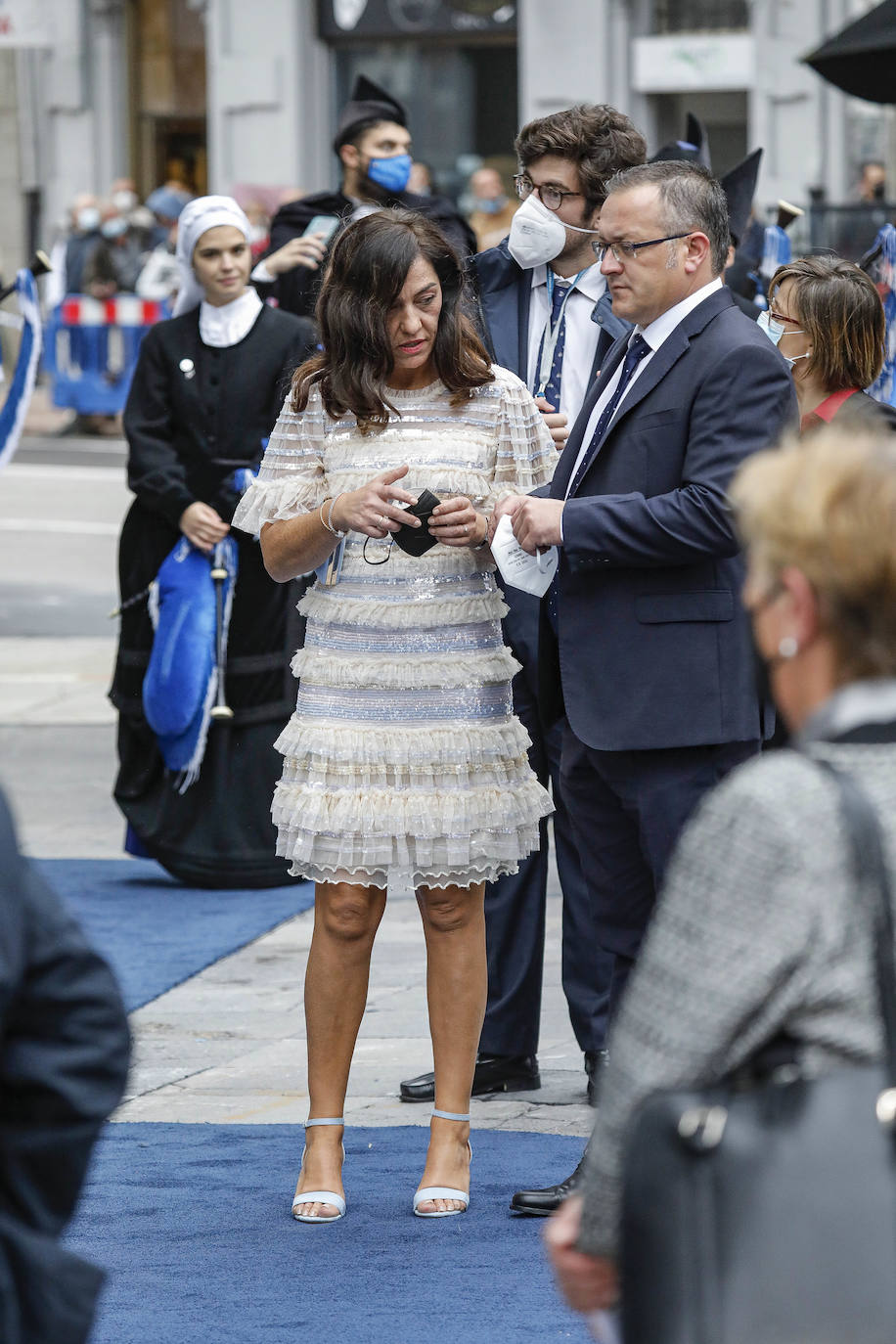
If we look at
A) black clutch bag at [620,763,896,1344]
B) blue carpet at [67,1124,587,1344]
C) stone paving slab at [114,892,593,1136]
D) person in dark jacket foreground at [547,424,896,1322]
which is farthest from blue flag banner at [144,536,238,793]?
black clutch bag at [620,763,896,1344]

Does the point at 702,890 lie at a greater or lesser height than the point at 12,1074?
greater

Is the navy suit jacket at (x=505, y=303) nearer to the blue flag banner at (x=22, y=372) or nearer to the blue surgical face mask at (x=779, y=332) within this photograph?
the blue surgical face mask at (x=779, y=332)

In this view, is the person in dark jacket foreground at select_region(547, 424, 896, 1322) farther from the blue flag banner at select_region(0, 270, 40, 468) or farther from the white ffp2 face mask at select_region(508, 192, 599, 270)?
the blue flag banner at select_region(0, 270, 40, 468)

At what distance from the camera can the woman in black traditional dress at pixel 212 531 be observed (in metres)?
6.87

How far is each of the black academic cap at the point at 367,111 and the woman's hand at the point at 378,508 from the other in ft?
10.5

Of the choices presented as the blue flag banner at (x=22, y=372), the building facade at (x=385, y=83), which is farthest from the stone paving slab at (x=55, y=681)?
the building facade at (x=385, y=83)

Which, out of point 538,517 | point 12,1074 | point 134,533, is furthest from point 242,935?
point 12,1074

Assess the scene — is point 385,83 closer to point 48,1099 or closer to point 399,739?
point 399,739

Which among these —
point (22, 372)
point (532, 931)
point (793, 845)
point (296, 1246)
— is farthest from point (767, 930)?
point (22, 372)

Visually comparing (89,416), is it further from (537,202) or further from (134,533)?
(537,202)

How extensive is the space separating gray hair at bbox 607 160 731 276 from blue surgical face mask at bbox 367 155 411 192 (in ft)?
10.1

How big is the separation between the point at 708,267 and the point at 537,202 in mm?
1017

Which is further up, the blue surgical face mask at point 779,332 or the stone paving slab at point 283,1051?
the blue surgical face mask at point 779,332

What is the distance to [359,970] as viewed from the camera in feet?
14.2
